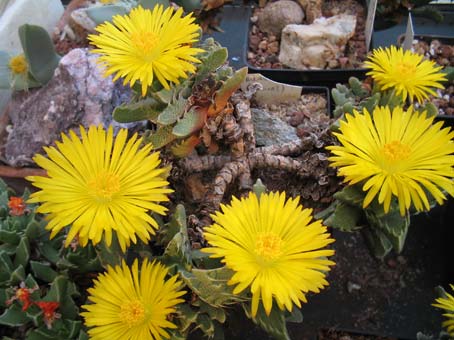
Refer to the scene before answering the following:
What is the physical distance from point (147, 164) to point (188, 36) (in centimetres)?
20

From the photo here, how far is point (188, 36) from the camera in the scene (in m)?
0.76

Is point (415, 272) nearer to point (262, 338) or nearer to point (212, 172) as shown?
point (262, 338)

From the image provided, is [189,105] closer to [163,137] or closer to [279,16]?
[163,137]

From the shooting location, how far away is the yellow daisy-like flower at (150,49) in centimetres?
74

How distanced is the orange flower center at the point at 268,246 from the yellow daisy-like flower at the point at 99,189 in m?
0.14

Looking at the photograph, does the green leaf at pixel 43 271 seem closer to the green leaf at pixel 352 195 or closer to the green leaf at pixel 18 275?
the green leaf at pixel 18 275

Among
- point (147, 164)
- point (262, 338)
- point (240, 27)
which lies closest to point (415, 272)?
point (262, 338)

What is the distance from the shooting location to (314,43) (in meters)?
1.24

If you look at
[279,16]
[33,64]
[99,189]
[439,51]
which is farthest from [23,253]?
[439,51]

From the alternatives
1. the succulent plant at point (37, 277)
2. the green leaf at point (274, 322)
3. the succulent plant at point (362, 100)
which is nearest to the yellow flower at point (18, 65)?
the succulent plant at point (37, 277)

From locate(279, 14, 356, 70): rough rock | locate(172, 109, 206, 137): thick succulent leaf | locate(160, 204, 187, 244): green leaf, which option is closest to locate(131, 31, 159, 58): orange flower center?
locate(172, 109, 206, 137): thick succulent leaf

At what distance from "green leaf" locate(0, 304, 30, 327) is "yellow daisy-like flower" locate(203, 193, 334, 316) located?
0.38 metres

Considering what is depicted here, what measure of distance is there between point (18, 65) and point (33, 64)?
1.8 inches

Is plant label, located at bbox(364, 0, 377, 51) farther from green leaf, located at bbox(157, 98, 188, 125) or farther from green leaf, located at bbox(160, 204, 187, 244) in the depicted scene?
green leaf, located at bbox(160, 204, 187, 244)
